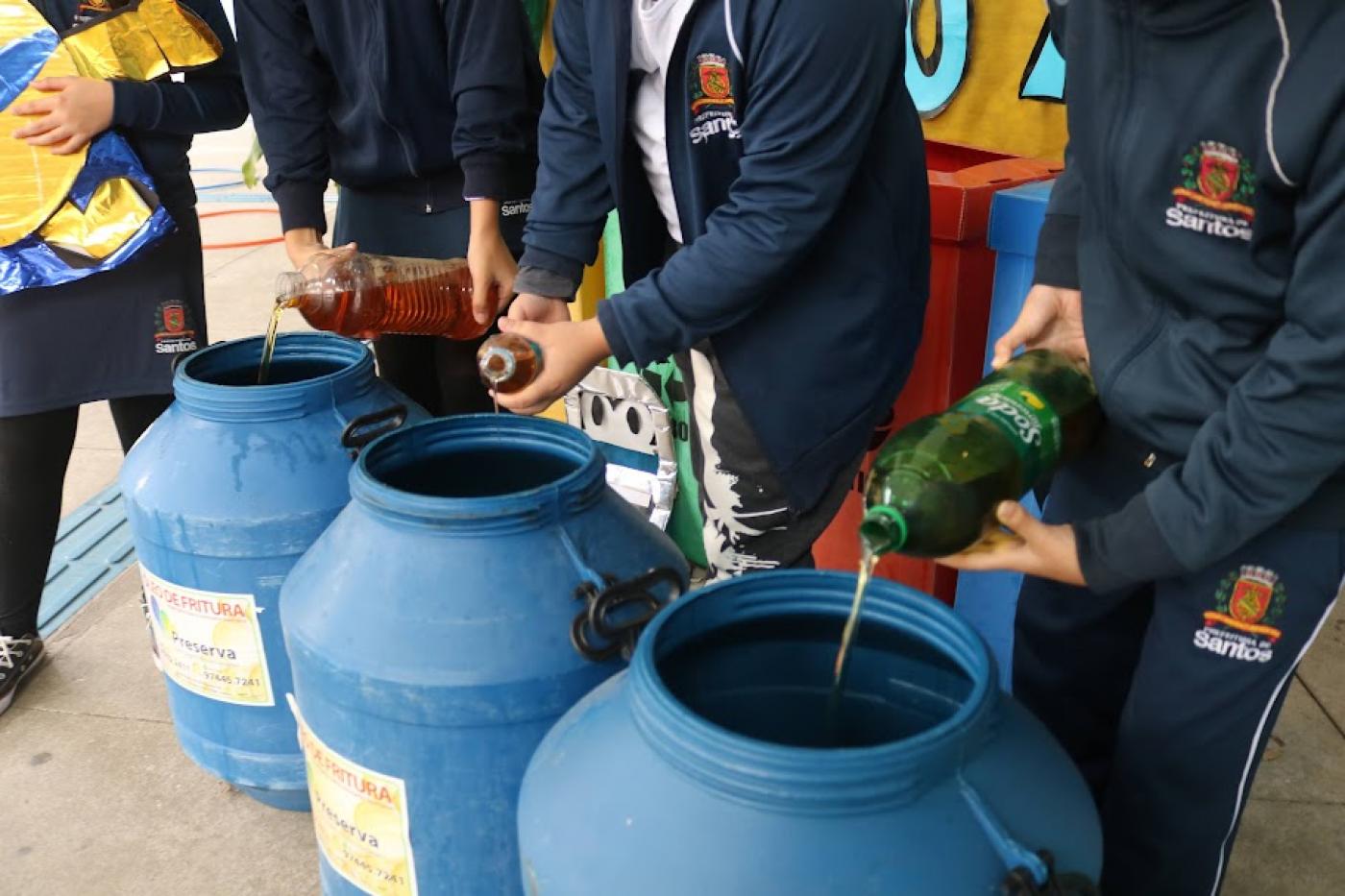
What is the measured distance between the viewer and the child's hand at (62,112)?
2225 millimetres

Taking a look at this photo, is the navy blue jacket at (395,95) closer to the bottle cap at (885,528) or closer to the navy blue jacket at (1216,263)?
the navy blue jacket at (1216,263)

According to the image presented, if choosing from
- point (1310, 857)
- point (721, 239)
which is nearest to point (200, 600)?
point (721, 239)

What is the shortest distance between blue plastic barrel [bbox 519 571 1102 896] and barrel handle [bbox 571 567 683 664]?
6.8 inches

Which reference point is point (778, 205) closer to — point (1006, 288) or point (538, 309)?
point (538, 309)

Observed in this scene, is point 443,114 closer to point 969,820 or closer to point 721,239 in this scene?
point 721,239

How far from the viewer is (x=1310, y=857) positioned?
209 centimetres

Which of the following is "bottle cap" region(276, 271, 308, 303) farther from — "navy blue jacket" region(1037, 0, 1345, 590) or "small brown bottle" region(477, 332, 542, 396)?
"navy blue jacket" region(1037, 0, 1345, 590)

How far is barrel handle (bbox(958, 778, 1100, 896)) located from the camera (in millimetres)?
968

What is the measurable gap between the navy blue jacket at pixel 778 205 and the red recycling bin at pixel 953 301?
1.65ft

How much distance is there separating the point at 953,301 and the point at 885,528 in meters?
1.23

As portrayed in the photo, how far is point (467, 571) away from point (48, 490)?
5.13 feet

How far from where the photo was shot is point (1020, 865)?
3.21 feet

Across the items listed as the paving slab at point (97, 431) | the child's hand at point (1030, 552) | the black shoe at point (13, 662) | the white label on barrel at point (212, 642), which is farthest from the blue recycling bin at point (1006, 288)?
the paving slab at point (97, 431)

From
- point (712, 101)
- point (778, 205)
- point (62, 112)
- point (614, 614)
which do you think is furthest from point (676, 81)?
point (62, 112)
